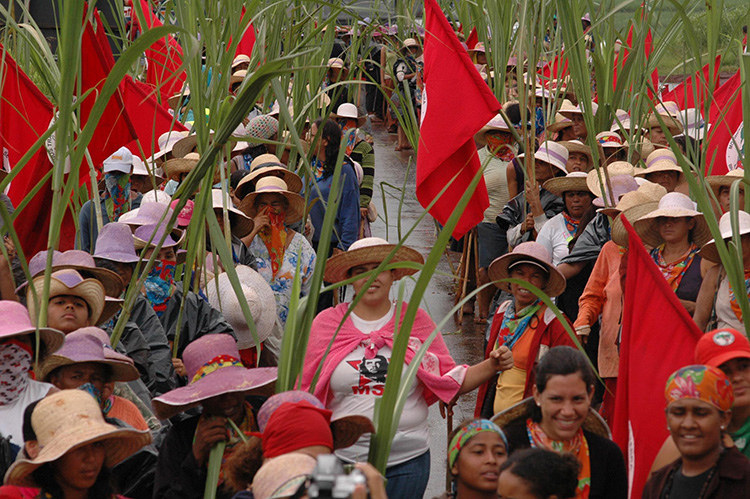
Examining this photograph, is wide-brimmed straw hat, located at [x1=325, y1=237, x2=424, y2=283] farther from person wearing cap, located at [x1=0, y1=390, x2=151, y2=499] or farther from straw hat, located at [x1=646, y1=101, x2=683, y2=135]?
straw hat, located at [x1=646, y1=101, x2=683, y2=135]

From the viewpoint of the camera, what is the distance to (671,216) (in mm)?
5129

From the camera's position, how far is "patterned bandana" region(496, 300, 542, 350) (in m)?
4.88

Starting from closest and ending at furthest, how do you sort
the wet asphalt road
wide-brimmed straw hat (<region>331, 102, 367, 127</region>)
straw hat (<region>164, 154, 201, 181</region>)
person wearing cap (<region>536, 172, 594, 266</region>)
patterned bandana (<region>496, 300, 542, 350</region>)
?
patterned bandana (<region>496, 300, 542, 350</region>) → the wet asphalt road → person wearing cap (<region>536, 172, 594, 266</region>) → straw hat (<region>164, 154, 201, 181</region>) → wide-brimmed straw hat (<region>331, 102, 367, 127</region>)

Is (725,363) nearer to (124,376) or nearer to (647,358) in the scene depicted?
(647,358)

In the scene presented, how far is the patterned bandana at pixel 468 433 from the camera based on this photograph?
348 cm

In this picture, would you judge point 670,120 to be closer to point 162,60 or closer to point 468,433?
point 162,60

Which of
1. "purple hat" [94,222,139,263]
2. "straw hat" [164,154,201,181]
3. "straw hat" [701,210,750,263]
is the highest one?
"straw hat" [164,154,201,181]

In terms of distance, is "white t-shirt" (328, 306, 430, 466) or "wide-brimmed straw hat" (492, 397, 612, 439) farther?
"white t-shirt" (328, 306, 430, 466)

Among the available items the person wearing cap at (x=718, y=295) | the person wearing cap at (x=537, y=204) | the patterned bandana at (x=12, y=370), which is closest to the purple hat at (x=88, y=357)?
the patterned bandana at (x=12, y=370)

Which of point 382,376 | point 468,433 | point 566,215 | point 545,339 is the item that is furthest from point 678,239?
point 468,433

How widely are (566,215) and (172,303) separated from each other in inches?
98.0

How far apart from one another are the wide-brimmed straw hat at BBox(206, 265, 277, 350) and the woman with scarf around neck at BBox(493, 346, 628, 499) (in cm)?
159

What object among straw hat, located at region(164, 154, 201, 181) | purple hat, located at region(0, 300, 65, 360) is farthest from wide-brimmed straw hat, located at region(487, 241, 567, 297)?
straw hat, located at region(164, 154, 201, 181)

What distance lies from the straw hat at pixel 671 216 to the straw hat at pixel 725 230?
399mm
